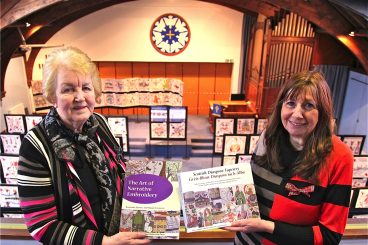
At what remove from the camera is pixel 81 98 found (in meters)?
1.09

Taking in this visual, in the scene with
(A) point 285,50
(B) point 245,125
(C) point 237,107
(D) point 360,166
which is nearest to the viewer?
(D) point 360,166

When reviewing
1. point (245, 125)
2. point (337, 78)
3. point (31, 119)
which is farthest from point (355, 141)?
point (31, 119)

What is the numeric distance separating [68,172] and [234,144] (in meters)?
4.17

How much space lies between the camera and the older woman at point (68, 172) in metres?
1.01

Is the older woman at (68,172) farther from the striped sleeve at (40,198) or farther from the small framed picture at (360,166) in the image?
the small framed picture at (360,166)

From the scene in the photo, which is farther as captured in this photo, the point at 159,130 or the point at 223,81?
the point at 223,81

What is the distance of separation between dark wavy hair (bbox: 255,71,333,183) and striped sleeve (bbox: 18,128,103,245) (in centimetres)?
86

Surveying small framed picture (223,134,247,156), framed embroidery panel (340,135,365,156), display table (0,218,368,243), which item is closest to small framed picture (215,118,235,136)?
small framed picture (223,134,247,156)

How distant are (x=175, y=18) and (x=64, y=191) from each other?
345 inches

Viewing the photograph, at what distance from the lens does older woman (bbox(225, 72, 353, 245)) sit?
1116 millimetres

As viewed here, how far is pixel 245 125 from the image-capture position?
18.7 ft

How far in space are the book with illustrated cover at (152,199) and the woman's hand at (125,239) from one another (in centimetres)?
3

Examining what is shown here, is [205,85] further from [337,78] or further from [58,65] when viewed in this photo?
[58,65]

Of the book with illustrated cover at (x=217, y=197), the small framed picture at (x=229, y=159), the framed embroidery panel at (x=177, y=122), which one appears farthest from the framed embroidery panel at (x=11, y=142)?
the book with illustrated cover at (x=217, y=197)
